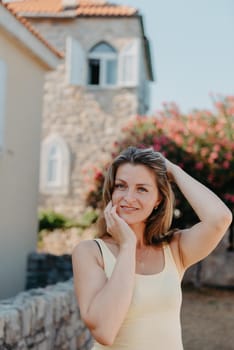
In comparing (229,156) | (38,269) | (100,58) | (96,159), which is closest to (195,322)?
(38,269)

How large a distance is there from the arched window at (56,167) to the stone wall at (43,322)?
11.2 m

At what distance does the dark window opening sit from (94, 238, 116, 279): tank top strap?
16.0 m

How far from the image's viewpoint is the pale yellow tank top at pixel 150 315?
7.08 ft

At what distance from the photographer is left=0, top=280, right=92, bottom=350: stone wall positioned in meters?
4.84

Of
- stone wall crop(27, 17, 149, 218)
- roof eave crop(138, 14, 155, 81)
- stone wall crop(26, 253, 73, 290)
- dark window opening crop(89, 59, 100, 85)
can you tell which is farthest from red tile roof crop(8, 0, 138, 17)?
stone wall crop(26, 253, 73, 290)

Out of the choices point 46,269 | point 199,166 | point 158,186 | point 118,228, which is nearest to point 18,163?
point 46,269

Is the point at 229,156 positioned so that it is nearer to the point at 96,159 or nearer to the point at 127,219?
the point at 96,159

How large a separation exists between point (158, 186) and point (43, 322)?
336 centimetres

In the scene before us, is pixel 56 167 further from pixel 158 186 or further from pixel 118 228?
pixel 118 228

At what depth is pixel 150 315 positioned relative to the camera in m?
2.19

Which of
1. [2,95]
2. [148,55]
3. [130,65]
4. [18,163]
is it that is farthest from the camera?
[148,55]

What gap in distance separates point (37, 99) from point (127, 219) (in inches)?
290

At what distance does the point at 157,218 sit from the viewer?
2.52 metres

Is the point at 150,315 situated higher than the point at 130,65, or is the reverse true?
the point at 130,65
